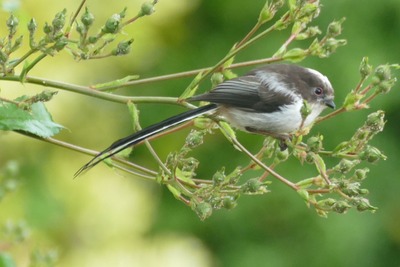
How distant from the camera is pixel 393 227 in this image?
641 centimetres

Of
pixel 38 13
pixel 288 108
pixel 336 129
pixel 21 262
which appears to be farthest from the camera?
pixel 336 129

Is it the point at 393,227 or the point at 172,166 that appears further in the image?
the point at 393,227

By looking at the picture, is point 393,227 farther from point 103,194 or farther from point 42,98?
point 42,98

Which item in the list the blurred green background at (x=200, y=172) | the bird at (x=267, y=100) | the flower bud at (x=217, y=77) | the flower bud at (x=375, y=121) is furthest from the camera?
the blurred green background at (x=200, y=172)

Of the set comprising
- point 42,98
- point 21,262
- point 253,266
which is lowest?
point 253,266

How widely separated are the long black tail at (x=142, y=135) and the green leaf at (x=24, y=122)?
0.42 ft

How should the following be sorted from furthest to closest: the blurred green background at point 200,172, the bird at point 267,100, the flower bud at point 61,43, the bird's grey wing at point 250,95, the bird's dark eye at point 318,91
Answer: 1. the blurred green background at point 200,172
2. the bird's dark eye at point 318,91
3. the bird's grey wing at point 250,95
4. the bird at point 267,100
5. the flower bud at point 61,43

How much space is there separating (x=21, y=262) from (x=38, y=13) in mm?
1480

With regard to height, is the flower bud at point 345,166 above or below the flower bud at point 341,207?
above

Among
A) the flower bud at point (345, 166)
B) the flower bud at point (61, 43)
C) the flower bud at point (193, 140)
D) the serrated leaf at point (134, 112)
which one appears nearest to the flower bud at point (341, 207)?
the flower bud at point (345, 166)

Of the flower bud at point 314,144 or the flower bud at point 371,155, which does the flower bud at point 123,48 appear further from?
the flower bud at point 371,155

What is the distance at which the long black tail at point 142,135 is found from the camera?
2.21 meters

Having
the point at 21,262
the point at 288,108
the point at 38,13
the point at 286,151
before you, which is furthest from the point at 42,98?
the point at 38,13

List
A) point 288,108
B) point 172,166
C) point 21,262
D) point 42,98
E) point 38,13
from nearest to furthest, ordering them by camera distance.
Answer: point 42,98
point 172,166
point 288,108
point 21,262
point 38,13
